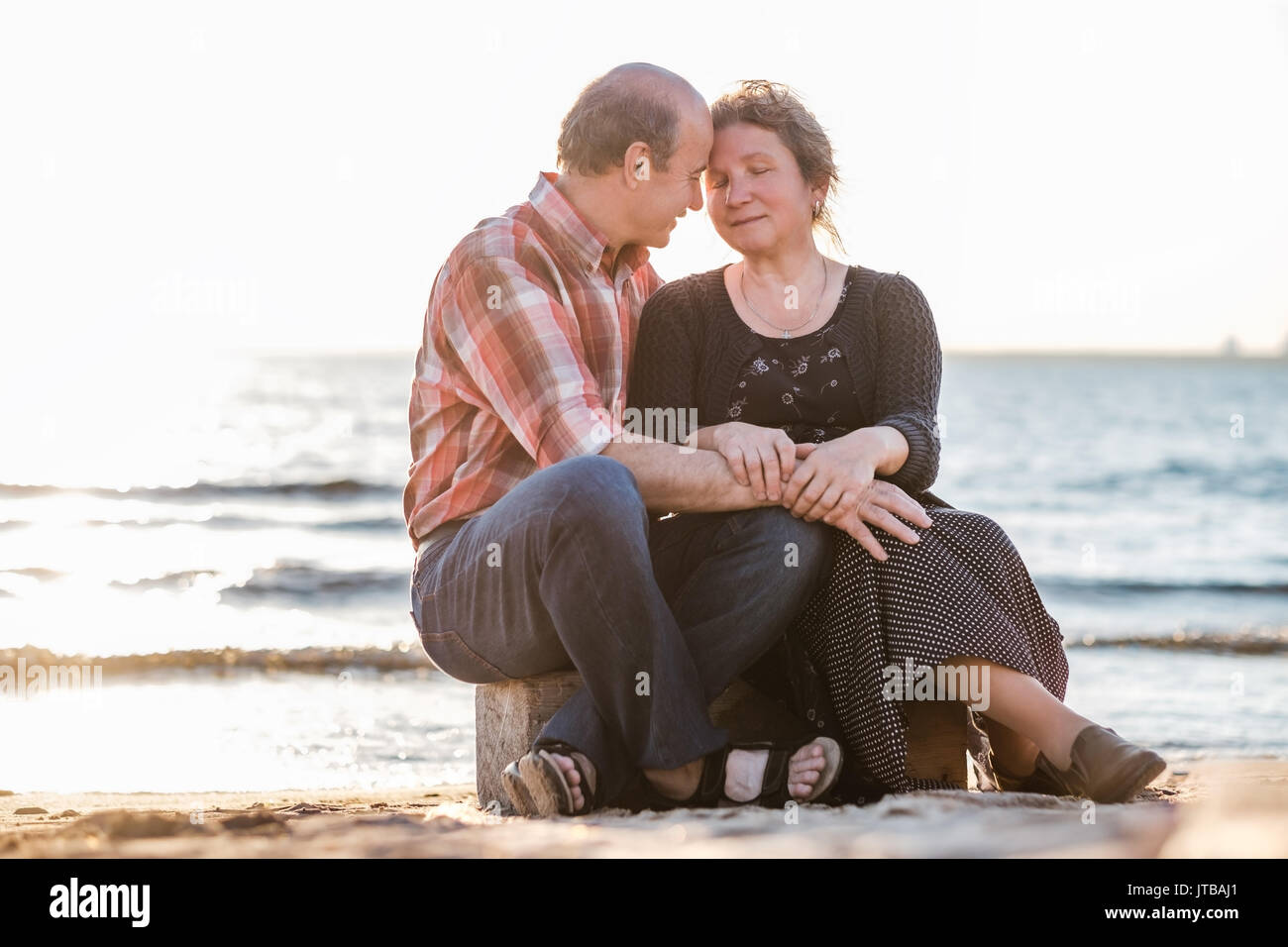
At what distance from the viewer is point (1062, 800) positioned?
114 inches

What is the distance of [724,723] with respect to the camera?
135 inches

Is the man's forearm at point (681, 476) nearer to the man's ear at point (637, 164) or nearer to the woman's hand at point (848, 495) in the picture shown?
the woman's hand at point (848, 495)

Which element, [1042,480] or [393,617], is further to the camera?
[1042,480]

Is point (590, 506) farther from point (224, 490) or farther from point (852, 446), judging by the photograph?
point (224, 490)

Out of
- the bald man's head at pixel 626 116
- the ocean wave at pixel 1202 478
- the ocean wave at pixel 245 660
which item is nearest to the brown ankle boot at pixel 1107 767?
the bald man's head at pixel 626 116

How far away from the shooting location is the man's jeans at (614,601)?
280 cm

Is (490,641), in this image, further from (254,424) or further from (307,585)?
(254,424)

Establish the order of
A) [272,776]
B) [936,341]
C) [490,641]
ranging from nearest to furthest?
[490,641] < [936,341] < [272,776]

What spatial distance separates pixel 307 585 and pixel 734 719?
8.66m

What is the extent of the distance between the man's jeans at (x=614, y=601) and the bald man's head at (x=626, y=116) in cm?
100

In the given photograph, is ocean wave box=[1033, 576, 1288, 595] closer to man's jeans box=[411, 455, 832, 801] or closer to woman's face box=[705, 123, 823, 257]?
woman's face box=[705, 123, 823, 257]

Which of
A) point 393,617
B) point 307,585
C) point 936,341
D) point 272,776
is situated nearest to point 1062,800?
point 936,341

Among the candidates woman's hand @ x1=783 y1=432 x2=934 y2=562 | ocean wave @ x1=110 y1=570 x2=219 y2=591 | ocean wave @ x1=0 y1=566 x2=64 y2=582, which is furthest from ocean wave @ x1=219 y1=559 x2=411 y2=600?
woman's hand @ x1=783 y1=432 x2=934 y2=562
